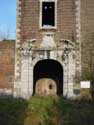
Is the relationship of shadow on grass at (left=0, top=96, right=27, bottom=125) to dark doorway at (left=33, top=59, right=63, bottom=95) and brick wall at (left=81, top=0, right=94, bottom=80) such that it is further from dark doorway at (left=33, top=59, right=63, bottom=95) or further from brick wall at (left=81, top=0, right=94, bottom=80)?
dark doorway at (left=33, top=59, right=63, bottom=95)

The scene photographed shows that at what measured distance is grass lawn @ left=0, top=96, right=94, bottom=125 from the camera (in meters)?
17.4

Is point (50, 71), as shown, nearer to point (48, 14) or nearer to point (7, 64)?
point (7, 64)

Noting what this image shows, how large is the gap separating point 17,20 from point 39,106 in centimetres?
733

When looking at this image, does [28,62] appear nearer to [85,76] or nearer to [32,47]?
[32,47]

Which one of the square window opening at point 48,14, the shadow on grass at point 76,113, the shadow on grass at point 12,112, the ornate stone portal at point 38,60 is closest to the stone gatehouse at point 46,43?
the ornate stone portal at point 38,60

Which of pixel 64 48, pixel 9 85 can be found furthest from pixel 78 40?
pixel 9 85

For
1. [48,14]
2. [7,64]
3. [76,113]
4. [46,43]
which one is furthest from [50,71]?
[76,113]

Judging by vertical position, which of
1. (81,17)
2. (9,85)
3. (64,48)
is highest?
(81,17)

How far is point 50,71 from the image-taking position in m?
25.9

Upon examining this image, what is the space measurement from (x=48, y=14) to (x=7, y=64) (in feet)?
13.2

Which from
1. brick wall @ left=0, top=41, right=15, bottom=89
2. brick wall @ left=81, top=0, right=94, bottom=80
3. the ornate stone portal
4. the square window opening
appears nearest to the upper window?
the square window opening

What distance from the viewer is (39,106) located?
19016 millimetres

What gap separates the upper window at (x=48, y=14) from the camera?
82.7ft

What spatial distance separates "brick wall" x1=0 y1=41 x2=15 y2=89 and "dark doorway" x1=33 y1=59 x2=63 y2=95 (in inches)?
62.4
